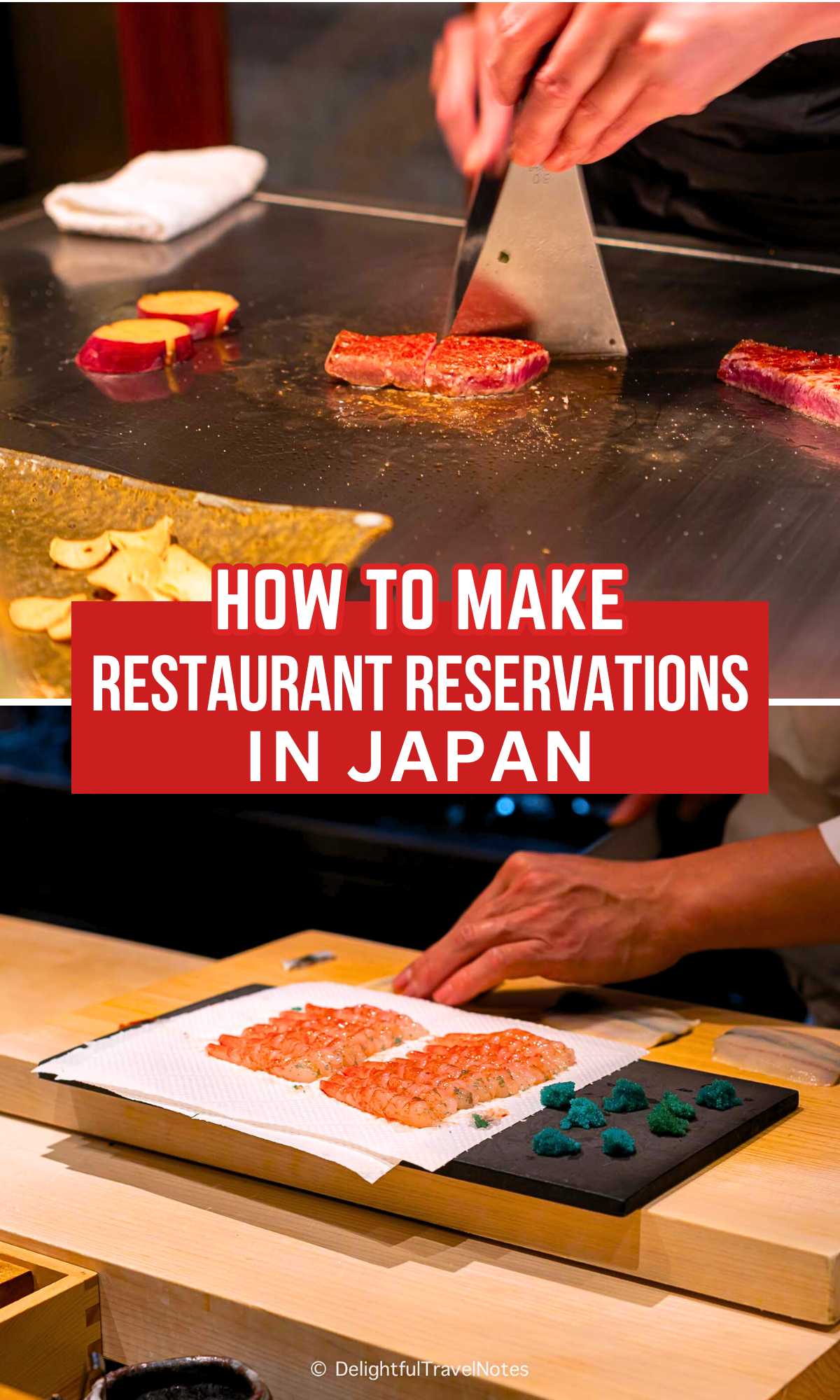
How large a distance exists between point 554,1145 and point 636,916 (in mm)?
542

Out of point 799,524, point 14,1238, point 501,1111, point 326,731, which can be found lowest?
point 14,1238

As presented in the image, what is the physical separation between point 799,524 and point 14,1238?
3.44 ft

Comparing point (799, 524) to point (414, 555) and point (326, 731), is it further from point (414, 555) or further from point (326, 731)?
point (326, 731)

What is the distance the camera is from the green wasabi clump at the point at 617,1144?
64.6 inches

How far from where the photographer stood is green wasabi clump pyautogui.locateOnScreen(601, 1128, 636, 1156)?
5.38 feet

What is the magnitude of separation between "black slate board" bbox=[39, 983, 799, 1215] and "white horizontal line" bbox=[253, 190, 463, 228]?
1470mm

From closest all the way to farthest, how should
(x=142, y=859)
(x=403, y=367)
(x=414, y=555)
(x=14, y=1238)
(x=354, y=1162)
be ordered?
(x=414, y=555) < (x=354, y=1162) < (x=14, y=1238) < (x=403, y=367) < (x=142, y=859)

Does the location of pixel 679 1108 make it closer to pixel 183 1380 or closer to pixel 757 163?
pixel 183 1380

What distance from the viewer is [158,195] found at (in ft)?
8.86

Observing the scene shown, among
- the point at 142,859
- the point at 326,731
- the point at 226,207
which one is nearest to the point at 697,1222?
the point at 326,731

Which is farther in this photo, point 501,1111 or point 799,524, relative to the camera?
point 501,1111

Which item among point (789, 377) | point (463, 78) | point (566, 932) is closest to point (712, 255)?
point (463, 78)

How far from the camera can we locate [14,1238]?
68.2 inches

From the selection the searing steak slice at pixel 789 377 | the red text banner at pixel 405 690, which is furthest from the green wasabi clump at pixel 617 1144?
the searing steak slice at pixel 789 377
